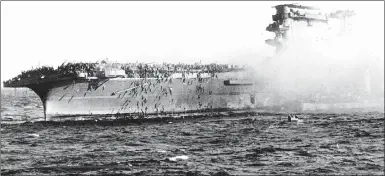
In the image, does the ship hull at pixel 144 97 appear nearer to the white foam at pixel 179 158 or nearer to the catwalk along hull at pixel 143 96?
the catwalk along hull at pixel 143 96

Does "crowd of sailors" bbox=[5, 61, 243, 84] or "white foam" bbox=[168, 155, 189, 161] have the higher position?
"crowd of sailors" bbox=[5, 61, 243, 84]

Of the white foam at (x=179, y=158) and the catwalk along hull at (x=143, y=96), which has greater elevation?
the catwalk along hull at (x=143, y=96)

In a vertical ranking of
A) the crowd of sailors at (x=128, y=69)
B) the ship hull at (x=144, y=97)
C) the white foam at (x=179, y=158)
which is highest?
the crowd of sailors at (x=128, y=69)

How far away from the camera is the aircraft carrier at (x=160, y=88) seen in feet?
97.8

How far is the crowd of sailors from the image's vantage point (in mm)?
29525

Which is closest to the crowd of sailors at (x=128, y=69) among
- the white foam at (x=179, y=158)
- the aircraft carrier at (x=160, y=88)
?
the aircraft carrier at (x=160, y=88)

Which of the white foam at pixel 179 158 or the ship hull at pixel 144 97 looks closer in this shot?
the white foam at pixel 179 158

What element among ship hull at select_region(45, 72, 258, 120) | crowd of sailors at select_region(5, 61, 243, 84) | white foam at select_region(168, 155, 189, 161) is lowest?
white foam at select_region(168, 155, 189, 161)

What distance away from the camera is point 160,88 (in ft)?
110

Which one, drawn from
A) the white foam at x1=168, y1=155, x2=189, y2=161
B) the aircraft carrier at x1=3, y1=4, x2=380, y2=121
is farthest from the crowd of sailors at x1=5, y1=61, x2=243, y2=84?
the white foam at x1=168, y1=155, x2=189, y2=161

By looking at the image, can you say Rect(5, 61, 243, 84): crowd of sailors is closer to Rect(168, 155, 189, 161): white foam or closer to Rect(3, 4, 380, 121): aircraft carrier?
Rect(3, 4, 380, 121): aircraft carrier

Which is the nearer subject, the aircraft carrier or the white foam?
the white foam

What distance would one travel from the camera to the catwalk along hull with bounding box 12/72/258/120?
29859mm

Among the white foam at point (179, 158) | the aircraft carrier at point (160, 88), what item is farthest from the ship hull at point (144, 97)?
the white foam at point (179, 158)
